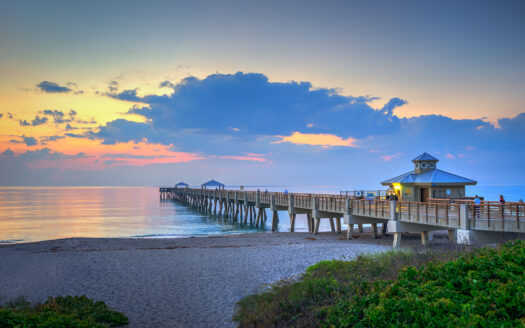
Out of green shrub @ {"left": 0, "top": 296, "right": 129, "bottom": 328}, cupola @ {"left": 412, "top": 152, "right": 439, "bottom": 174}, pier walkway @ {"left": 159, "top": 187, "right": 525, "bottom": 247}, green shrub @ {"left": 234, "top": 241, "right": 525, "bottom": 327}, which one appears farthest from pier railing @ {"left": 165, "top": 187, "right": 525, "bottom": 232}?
green shrub @ {"left": 0, "top": 296, "right": 129, "bottom": 328}

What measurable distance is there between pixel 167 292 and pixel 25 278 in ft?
19.9

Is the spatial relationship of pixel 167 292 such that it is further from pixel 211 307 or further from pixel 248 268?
pixel 248 268

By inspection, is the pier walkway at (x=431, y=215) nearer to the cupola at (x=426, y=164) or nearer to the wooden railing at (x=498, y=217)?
the wooden railing at (x=498, y=217)

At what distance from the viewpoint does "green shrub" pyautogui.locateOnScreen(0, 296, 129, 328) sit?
6262mm

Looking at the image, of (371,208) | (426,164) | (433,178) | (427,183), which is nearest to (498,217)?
(371,208)

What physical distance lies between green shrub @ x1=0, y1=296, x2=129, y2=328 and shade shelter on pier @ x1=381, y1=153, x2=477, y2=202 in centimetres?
2170

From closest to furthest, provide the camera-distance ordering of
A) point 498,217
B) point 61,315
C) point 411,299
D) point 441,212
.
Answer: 1. point 411,299
2. point 61,315
3. point 498,217
4. point 441,212

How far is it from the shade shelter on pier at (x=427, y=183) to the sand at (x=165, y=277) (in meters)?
9.57

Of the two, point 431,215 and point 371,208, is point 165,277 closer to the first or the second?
point 431,215

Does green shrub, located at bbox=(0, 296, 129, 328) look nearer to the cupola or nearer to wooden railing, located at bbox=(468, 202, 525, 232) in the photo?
wooden railing, located at bbox=(468, 202, 525, 232)

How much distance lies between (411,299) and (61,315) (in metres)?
6.67

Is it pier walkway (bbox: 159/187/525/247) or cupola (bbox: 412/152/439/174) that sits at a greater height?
cupola (bbox: 412/152/439/174)

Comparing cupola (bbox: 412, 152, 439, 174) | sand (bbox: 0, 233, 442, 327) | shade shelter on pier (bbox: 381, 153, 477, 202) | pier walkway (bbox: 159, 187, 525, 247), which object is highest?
cupola (bbox: 412, 152, 439, 174)

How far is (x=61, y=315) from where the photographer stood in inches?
277
